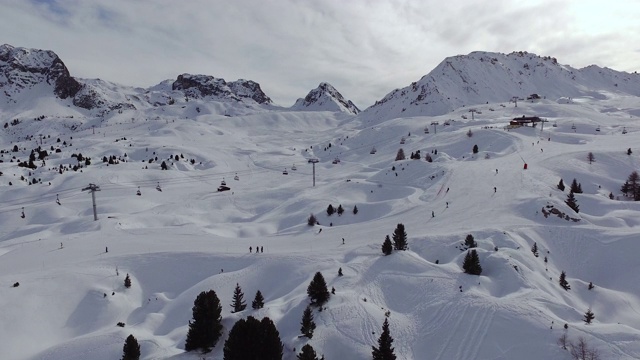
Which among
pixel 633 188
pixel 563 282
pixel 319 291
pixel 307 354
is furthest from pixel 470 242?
pixel 633 188

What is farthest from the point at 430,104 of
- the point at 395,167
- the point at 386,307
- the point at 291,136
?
the point at 386,307

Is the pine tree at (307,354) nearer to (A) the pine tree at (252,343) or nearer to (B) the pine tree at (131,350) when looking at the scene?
(A) the pine tree at (252,343)

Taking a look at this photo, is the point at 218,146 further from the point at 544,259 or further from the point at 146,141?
the point at 544,259

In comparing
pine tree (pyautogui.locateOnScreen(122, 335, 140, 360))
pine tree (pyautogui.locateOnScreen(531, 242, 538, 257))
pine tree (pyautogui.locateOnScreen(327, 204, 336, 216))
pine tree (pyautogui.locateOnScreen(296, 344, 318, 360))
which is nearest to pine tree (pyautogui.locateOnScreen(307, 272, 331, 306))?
pine tree (pyautogui.locateOnScreen(296, 344, 318, 360))

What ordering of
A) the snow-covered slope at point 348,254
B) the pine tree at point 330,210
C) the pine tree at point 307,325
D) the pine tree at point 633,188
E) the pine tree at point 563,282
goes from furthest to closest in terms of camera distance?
the pine tree at point 330,210 → the pine tree at point 633,188 → the pine tree at point 563,282 → the snow-covered slope at point 348,254 → the pine tree at point 307,325

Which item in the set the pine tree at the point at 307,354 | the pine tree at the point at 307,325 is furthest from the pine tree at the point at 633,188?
the pine tree at the point at 307,354

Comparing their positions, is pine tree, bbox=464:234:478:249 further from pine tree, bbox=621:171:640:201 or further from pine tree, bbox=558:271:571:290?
pine tree, bbox=621:171:640:201
